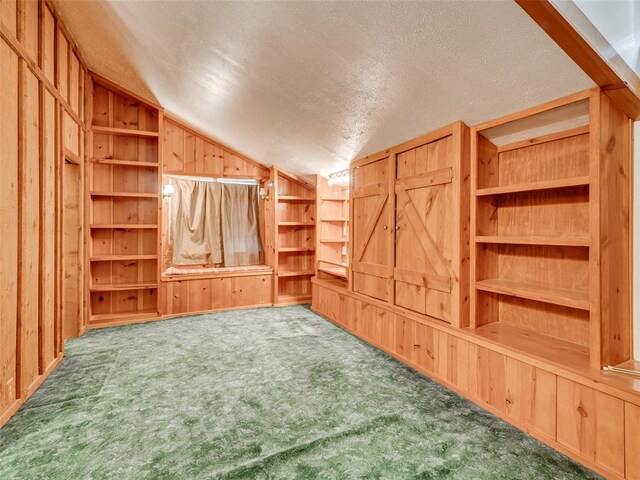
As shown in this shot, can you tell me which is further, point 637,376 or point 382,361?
point 382,361

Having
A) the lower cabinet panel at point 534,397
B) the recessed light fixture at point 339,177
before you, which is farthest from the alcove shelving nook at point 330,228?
the lower cabinet panel at point 534,397

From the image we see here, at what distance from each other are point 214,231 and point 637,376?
5054mm

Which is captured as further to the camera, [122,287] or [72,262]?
[122,287]

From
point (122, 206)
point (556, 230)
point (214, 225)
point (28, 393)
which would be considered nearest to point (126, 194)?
point (122, 206)

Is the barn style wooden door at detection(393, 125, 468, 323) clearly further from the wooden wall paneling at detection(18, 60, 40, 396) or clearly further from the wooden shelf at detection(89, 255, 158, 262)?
the wooden shelf at detection(89, 255, 158, 262)

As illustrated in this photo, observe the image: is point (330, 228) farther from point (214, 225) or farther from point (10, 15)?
point (10, 15)

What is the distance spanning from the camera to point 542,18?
135 centimetres

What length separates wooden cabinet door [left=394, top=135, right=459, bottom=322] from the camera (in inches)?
104

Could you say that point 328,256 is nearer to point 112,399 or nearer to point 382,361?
point 382,361

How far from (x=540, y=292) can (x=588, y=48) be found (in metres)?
1.42

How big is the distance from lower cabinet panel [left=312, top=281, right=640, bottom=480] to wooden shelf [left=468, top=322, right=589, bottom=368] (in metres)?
0.09

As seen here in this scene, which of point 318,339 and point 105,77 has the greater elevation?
point 105,77

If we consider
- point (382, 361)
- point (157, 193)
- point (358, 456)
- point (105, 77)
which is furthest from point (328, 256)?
point (105, 77)

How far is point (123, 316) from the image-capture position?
14.5 feet
